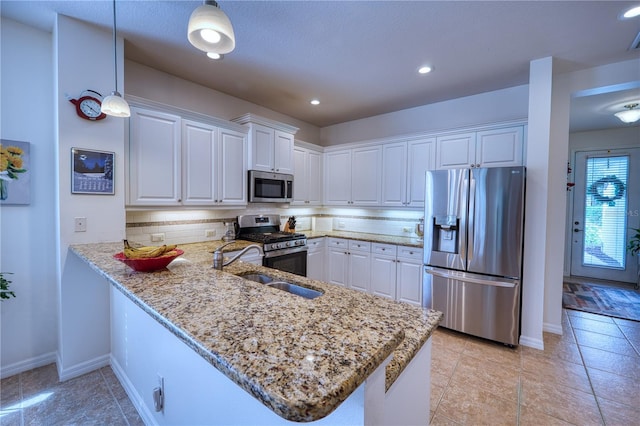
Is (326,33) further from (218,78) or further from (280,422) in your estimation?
(280,422)

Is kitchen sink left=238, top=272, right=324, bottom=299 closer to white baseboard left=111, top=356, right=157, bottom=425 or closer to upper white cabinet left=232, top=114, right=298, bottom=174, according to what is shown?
white baseboard left=111, top=356, right=157, bottom=425

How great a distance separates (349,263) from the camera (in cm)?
394

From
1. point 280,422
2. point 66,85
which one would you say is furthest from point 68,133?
point 280,422

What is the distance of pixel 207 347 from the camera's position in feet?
2.21

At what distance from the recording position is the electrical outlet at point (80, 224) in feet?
6.94

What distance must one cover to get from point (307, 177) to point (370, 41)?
225 centimetres

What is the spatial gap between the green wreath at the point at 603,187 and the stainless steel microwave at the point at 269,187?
551 centimetres

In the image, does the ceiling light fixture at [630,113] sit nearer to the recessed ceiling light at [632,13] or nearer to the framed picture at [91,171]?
the recessed ceiling light at [632,13]

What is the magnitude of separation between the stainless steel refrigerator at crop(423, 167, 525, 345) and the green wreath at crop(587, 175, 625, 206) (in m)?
3.98

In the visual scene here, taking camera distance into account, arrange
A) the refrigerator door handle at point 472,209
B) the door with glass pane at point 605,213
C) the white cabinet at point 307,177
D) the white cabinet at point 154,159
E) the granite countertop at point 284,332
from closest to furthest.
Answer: the granite countertop at point 284,332 < the white cabinet at point 154,159 < the refrigerator door handle at point 472,209 < the white cabinet at point 307,177 < the door with glass pane at point 605,213

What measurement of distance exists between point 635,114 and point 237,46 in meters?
4.93

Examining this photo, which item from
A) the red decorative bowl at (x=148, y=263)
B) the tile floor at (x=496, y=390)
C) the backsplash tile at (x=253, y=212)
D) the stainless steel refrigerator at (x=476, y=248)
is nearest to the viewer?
the red decorative bowl at (x=148, y=263)

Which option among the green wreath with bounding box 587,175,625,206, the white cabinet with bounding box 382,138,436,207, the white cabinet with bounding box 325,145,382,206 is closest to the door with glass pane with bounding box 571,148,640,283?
the green wreath with bounding box 587,175,625,206

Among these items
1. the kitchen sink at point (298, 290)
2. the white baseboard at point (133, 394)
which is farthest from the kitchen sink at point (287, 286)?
the white baseboard at point (133, 394)
